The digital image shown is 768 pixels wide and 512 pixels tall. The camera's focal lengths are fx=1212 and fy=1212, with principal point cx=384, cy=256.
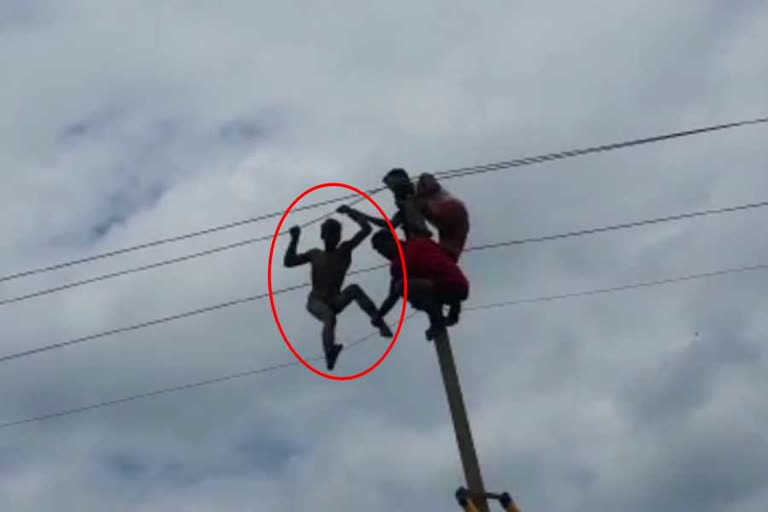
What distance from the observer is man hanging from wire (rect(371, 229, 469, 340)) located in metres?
12.2

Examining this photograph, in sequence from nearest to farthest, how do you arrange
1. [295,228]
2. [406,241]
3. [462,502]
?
[462,502] < [406,241] < [295,228]

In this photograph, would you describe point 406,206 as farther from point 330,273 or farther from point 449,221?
point 330,273

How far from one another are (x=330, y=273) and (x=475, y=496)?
3.42m

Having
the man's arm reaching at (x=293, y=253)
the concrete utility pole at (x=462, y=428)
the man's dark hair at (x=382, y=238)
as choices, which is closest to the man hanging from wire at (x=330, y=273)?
the man's arm reaching at (x=293, y=253)

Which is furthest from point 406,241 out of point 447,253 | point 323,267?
point 323,267

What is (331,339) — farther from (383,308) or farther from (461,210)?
(461,210)

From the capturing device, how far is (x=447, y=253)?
42.1 feet

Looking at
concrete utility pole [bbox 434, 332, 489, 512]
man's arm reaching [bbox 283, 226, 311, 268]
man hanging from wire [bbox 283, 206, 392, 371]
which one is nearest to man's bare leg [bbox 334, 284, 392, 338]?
man hanging from wire [bbox 283, 206, 392, 371]

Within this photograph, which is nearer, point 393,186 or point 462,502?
point 462,502

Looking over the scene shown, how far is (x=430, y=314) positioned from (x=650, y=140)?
3346 millimetres

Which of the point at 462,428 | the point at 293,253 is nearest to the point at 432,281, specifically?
the point at 462,428

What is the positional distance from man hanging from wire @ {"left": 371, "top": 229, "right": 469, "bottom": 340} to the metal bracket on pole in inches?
62.9

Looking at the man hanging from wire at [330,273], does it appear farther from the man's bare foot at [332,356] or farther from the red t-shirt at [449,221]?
the red t-shirt at [449,221]

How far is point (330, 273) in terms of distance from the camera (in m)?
13.8
